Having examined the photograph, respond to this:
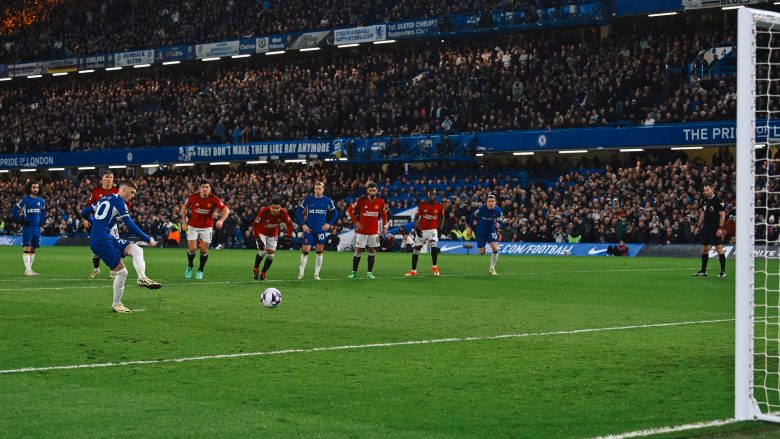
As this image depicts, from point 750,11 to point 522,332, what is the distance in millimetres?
5842

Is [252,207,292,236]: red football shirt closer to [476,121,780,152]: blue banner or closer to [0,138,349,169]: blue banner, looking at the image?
[476,121,780,152]: blue banner

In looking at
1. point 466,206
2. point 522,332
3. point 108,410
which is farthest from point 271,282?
point 466,206

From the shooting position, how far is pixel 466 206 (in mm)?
44844

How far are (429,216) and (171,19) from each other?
47747mm

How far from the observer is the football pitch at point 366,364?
6.79 m

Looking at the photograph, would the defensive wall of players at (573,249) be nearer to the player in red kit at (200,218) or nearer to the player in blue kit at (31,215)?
the player in red kit at (200,218)

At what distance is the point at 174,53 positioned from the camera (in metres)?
65.3

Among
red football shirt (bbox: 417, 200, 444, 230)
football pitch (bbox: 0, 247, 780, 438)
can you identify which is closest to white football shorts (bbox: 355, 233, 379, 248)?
red football shirt (bbox: 417, 200, 444, 230)

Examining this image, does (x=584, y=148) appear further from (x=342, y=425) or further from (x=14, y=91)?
(x=14, y=91)

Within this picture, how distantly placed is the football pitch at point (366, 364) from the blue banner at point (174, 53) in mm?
47938

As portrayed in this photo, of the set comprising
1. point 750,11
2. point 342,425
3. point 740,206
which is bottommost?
point 342,425

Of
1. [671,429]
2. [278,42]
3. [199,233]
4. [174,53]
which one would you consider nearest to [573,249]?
[199,233]

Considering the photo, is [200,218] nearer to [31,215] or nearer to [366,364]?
[31,215]

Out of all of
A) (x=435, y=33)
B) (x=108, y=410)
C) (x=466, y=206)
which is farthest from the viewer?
(x=435, y=33)
